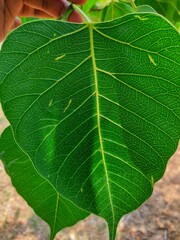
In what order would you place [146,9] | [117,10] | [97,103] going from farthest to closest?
[117,10] < [146,9] < [97,103]

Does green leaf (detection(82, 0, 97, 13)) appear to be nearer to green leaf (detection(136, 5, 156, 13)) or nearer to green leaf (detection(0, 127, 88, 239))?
green leaf (detection(136, 5, 156, 13))

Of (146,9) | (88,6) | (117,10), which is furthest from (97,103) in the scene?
(88,6)

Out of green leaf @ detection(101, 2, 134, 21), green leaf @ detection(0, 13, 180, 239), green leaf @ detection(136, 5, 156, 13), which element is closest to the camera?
green leaf @ detection(0, 13, 180, 239)

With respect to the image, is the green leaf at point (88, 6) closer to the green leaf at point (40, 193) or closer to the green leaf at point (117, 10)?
the green leaf at point (117, 10)

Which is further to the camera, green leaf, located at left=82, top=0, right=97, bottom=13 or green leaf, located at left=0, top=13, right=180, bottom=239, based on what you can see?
green leaf, located at left=82, top=0, right=97, bottom=13

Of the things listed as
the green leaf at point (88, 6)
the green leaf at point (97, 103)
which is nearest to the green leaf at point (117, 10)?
the green leaf at point (88, 6)

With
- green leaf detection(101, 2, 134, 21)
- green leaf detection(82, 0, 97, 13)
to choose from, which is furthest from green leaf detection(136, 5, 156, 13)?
green leaf detection(82, 0, 97, 13)

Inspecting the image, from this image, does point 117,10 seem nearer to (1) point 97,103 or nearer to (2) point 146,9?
(2) point 146,9
